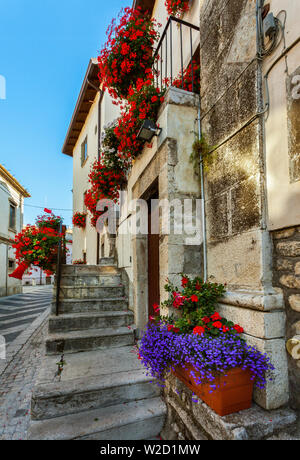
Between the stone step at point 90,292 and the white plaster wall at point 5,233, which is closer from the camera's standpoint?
the stone step at point 90,292

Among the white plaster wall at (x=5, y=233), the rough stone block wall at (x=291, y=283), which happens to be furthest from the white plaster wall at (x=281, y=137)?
the white plaster wall at (x=5, y=233)

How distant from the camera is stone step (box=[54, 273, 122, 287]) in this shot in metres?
4.66

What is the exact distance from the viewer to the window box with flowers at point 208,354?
1628 mm

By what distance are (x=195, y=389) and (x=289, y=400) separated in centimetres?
67

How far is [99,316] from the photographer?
3717 mm

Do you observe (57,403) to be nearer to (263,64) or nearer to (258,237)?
(258,237)

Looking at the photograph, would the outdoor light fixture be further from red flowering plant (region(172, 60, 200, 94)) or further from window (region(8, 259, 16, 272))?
window (region(8, 259, 16, 272))

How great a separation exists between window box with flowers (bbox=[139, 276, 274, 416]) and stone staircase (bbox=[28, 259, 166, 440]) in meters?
0.51

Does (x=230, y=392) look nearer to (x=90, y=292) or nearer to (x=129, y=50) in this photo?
(x=90, y=292)

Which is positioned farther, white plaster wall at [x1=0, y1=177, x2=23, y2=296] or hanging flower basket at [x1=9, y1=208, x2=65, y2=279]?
white plaster wall at [x1=0, y1=177, x2=23, y2=296]

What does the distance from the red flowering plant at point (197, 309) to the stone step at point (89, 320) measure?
1502 millimetres

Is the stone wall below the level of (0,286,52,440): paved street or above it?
above

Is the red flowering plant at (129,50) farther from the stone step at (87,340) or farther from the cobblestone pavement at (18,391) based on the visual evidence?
the cobblestone pavement at (18,391)

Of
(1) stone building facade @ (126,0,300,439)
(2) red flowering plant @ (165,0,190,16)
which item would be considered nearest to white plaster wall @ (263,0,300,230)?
(1) stone building facade @ (126,0,300,439)
